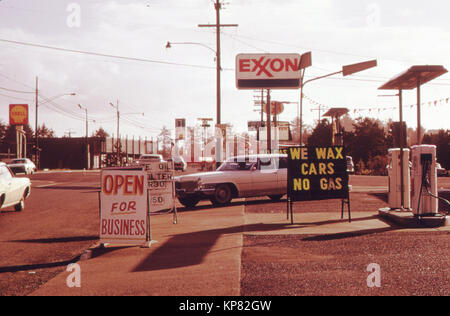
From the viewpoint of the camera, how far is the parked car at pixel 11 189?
14844mm

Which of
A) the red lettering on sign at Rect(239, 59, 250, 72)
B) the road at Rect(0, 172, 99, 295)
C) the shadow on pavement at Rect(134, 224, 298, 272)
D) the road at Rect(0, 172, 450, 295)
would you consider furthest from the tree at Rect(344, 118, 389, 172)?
the shadow on pavement at Rect(134, 224, 298, 272)

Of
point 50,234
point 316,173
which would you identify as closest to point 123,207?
point 50,234

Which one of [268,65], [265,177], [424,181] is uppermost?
[268,65]

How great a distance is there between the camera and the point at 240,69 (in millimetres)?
34375

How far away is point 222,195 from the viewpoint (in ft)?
55.7

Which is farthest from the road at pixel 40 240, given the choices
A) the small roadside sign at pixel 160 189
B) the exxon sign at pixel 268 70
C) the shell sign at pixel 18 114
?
the shell sign at pixel 18 114

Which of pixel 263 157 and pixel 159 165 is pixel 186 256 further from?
pixel 263 157

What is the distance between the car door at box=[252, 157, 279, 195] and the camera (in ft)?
57.2

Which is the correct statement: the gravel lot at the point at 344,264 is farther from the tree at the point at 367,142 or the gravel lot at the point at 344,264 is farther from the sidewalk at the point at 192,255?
the tree at the point at 367,142

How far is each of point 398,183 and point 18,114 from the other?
221ft

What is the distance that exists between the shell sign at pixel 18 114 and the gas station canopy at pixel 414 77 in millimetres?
66301

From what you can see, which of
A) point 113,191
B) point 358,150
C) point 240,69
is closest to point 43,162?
point 358,150

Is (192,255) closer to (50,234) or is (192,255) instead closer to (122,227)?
→ (122,227)

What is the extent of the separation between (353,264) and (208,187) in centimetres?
969
